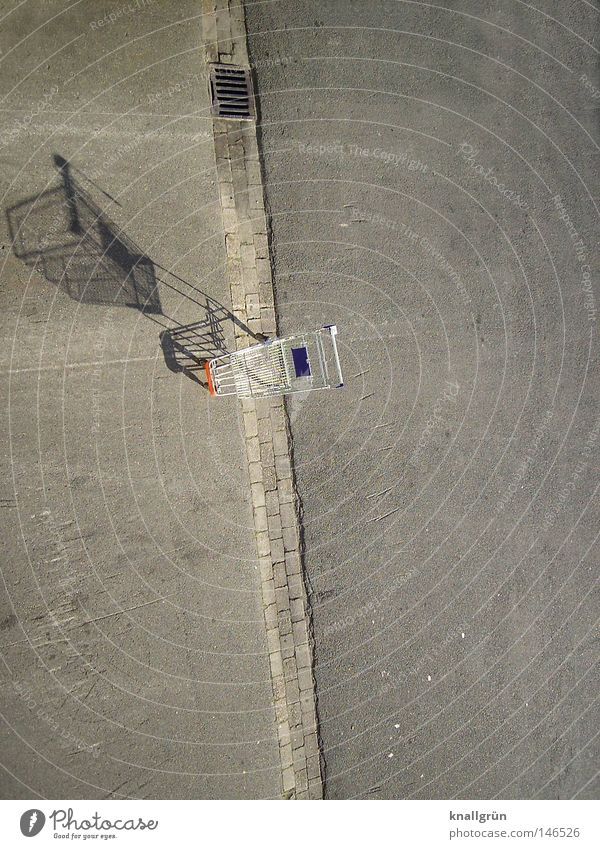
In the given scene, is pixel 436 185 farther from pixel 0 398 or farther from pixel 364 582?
pixel 0 398

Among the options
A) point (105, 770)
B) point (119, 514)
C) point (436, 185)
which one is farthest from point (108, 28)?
point (105, 770)

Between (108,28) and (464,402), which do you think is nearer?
(108,28)

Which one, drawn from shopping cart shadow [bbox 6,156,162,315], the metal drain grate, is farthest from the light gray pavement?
the metal drain grate

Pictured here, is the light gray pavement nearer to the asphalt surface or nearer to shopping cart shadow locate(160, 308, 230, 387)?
shopping cart shadow locate(160, 308, 230, 387)

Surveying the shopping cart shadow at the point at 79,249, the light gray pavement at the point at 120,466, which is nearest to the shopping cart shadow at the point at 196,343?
the light gray pavement at the point at 120,466

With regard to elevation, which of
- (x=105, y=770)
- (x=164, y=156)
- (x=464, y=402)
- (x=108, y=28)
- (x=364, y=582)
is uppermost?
(x=108, y=28)

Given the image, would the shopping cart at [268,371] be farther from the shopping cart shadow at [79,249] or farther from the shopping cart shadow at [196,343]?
the shopping cart shadow at [79,249]
